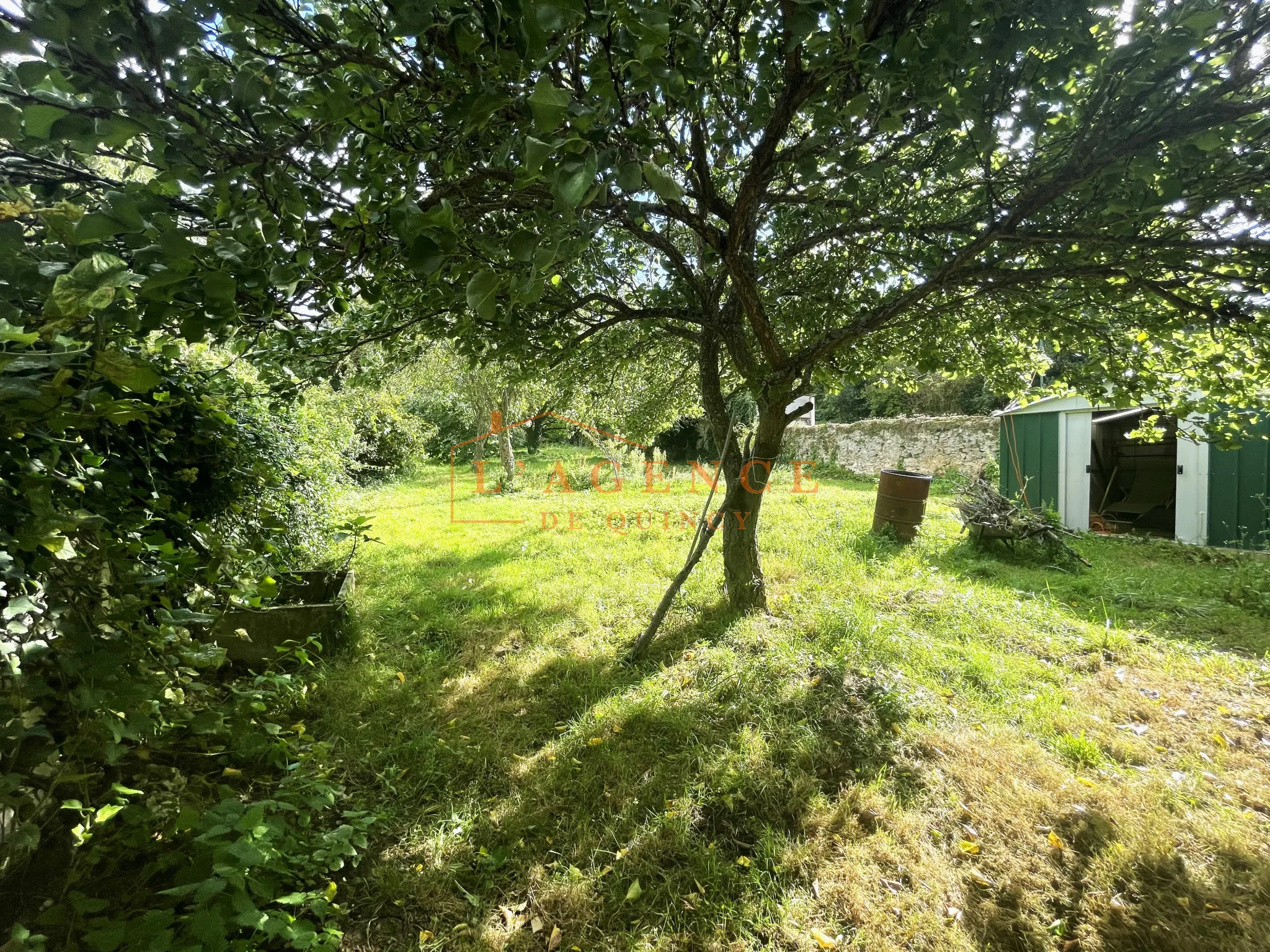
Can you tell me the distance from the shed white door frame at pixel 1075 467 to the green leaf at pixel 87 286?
10737 mm

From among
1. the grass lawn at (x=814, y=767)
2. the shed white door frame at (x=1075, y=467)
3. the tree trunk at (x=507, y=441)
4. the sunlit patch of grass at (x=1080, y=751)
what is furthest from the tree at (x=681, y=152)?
the tree trunk at (x=507, y=441)

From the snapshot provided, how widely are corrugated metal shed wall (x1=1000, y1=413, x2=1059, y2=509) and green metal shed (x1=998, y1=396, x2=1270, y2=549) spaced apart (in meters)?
0.01

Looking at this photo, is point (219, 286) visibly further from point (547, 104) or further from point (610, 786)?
point (610, 786)

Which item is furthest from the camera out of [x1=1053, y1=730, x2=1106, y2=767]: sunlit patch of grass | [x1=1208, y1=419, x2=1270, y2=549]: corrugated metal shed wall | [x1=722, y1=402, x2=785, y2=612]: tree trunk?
[x1=1208, y1=419, x2=1270, y2=549]: corrugated metal shed wall

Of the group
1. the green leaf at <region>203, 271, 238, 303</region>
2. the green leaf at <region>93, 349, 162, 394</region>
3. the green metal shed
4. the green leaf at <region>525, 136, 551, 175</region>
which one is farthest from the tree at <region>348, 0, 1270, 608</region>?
the green metal shed

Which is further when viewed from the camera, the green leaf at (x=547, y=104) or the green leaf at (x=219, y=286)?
the green leaf at (x=219, y=286)

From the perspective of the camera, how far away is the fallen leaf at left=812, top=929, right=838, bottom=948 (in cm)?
187

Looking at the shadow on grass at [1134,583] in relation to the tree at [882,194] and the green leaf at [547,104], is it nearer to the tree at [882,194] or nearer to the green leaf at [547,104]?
the tree at [882,194]

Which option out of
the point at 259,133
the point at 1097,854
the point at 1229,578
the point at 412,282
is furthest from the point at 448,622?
the point at 1229,578

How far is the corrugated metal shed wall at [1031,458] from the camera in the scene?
8703 mm

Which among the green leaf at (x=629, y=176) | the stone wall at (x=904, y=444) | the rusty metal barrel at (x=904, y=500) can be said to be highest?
the green leaf at (x=629, y=176)

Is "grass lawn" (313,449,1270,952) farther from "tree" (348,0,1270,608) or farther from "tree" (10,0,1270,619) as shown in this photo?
A: "tree" (10,0,1270,619)

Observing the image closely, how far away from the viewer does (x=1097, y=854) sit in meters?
2.16

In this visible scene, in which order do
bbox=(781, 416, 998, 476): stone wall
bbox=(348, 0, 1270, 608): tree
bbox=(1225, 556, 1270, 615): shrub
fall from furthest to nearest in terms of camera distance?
bbox=(781, 416, 998, 476): stone wall < bbox=(1225, 556, 1270, 615): shrub < bbox=(348, 0, 1270, 608): tree
